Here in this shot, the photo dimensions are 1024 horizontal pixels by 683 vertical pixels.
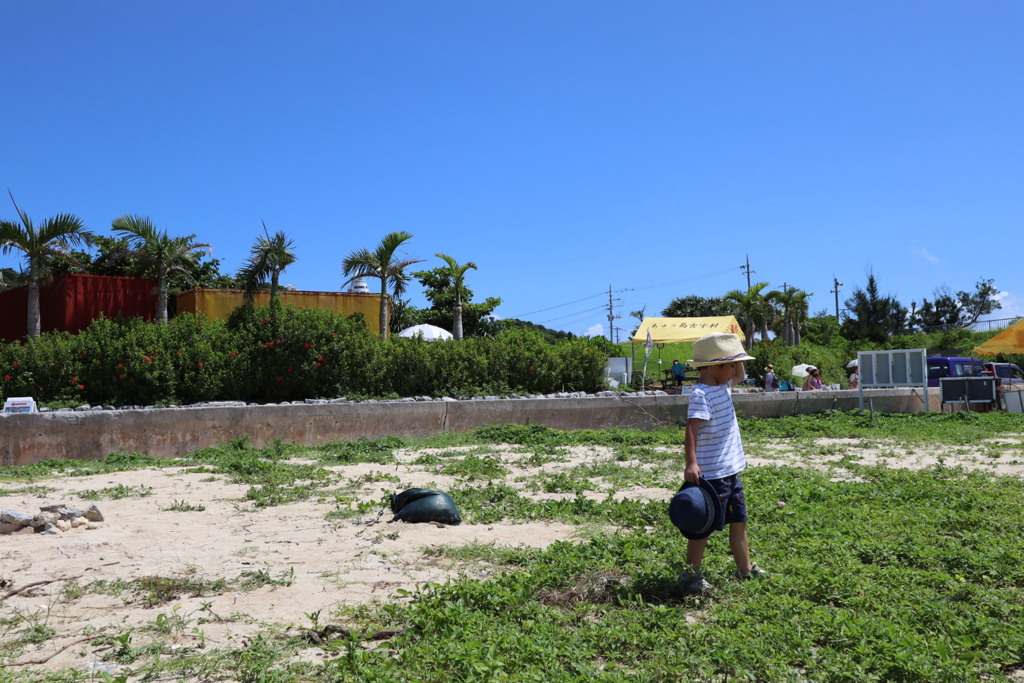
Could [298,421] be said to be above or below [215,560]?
above

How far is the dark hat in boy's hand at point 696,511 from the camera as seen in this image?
4.39m

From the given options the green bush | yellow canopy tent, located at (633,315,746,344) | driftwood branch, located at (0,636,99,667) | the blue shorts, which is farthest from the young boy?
yellow canopy tent, located at (633,315,746,344)

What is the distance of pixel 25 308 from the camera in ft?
67.6

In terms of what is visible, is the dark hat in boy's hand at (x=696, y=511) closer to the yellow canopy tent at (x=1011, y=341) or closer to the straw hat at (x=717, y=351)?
the straw hat at (x=717, y=351)

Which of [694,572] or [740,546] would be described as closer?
[694,572]

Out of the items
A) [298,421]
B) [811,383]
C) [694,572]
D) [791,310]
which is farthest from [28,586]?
[791,310]

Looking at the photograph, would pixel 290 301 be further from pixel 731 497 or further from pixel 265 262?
pixel 731 497

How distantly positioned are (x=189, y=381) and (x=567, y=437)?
23.9ft

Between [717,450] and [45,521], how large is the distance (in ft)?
17.1

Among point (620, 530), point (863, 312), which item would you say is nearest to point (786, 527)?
point (620, 530)

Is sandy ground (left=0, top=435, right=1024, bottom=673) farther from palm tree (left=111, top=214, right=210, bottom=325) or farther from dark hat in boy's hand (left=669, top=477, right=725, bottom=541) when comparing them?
palm tree (left=111, top=214, right=210, bottom=325)

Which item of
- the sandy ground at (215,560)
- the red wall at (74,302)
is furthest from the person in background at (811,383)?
the red wall at (74,302)

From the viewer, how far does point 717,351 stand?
15.6 ft

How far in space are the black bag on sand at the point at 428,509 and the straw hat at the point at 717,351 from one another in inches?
111
